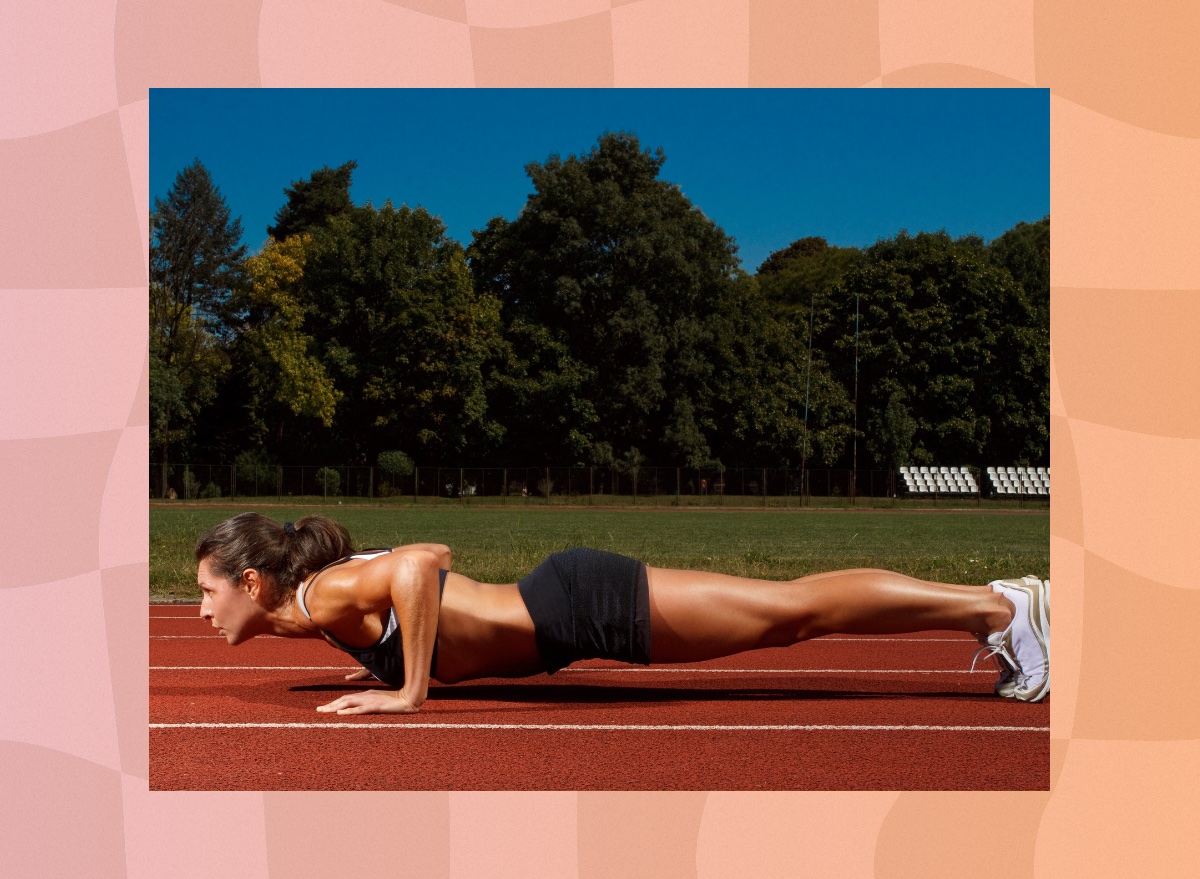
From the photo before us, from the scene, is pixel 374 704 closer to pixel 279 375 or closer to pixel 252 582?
pixel 252 582

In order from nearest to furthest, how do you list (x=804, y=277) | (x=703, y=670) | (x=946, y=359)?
(x=703, y=670)
(x=946, y=359)
(x=804, y=277)

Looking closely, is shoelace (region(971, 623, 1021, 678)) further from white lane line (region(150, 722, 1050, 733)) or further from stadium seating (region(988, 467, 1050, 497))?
stadium seating (region(988, 467, 1050, 497))

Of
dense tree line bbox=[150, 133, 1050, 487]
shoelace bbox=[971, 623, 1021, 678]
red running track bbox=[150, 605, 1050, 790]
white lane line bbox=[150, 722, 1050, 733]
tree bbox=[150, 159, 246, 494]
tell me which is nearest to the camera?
red running track bbox=[150, 605, 1050, 790]

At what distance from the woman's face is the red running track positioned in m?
0.43

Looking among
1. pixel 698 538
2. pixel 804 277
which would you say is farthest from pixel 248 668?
pixel 804 277

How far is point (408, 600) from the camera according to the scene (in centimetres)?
443

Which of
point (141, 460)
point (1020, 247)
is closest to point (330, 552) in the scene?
point (141, 460)

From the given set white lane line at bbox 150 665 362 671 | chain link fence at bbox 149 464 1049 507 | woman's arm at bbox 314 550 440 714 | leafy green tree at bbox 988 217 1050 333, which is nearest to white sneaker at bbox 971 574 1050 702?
woman's arm at bbox 314 550 440 714

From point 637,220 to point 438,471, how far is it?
33.8 feet

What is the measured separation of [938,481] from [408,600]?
116 feet

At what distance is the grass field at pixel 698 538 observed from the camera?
12.7 m

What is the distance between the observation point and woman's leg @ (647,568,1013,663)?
4520 mm

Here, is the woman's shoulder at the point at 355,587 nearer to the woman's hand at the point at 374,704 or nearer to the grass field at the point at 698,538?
the woman's hand at the point at 374,704

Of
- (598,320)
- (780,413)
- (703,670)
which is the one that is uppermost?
(598,320)
